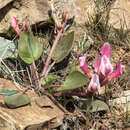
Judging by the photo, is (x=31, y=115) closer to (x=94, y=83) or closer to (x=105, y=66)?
(x=94, y=83)

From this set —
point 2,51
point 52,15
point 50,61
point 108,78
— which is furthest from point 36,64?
point 108,78

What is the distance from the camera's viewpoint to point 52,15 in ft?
7.85

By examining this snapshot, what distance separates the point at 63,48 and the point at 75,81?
1.11ft

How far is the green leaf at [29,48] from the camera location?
2119mm

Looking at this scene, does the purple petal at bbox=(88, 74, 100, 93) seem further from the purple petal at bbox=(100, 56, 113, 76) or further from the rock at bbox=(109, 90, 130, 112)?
the rock at bbox=(109, 90, 130, 112)

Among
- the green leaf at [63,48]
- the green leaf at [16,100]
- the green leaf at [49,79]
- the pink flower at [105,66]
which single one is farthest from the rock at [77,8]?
the green leaf at [16,100]

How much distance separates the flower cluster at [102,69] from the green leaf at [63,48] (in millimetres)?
284

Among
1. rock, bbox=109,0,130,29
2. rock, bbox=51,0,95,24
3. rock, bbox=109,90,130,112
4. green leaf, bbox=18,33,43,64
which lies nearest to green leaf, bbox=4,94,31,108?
green leaf, bbox=18,33,43,64

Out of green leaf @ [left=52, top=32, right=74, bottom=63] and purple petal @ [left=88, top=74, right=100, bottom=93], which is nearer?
purple petal @ [left=88, top=74, right=100, bottom=93]

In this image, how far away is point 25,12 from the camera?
2469 millimetres

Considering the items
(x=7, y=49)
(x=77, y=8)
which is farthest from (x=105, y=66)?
(x=77, y=8)

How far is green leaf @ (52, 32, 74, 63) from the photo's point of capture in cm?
218

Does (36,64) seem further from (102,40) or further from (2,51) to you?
(102,40)

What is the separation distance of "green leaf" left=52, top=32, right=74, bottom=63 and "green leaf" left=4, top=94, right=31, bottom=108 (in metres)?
0.44
